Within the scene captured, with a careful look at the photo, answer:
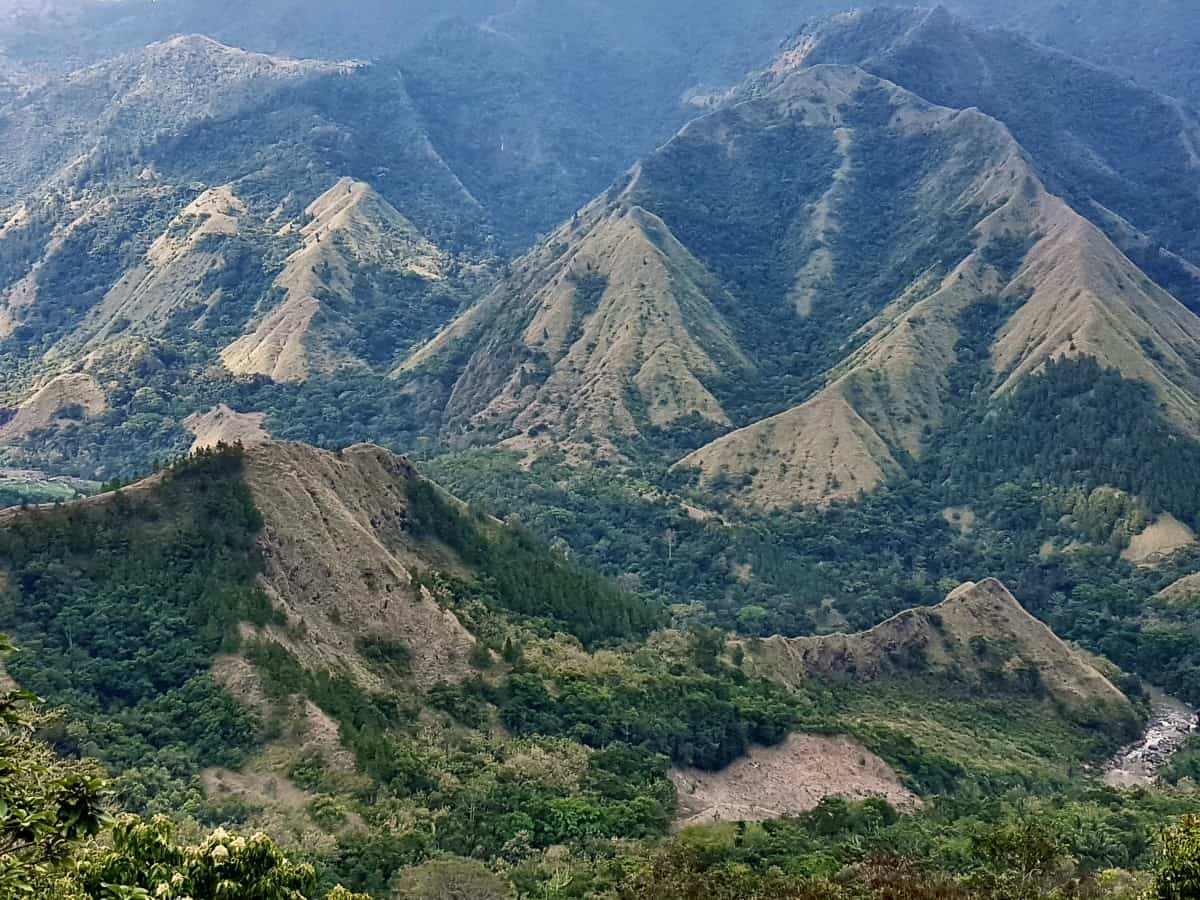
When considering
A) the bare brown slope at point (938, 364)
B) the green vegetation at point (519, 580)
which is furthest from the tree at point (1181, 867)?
the bare brown slope at point (938, 364)

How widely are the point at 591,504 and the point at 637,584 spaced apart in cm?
2226

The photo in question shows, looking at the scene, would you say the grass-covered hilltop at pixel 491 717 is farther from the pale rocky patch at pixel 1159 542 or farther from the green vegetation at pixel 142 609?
the pale rocky patch at pixel 1159 542

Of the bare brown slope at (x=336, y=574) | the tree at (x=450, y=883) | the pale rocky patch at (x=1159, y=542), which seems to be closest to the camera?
the tree at (x=450, y=883)

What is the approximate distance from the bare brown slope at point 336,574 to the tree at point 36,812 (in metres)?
51.7

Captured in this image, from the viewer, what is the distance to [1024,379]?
6777 inches

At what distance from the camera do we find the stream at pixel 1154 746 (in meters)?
91.4

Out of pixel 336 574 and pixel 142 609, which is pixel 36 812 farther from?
pixel 336 574

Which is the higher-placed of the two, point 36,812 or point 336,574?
point 36,812

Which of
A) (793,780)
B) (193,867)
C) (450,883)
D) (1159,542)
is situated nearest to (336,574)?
(450,883)

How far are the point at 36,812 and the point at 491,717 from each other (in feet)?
186

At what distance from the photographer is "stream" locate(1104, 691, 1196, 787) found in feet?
300

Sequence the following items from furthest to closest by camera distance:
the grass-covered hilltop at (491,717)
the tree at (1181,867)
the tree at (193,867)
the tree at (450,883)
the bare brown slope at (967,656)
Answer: the bare brown slope at (967,656)
the grass-covered hilltop at (491,717)
the tree at (450,883)
the tree at (1181,867)
the tree at (193,867)

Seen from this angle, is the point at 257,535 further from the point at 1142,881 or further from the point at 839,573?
the point at 839,573

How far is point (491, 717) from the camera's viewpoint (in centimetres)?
7431
